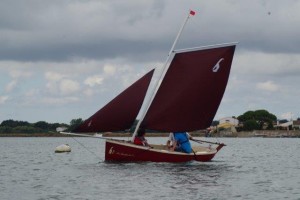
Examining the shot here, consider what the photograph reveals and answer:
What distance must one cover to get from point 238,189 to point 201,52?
603 inches

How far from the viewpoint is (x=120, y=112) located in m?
52.6

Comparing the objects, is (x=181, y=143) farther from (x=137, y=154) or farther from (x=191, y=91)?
(x=191, y=91)

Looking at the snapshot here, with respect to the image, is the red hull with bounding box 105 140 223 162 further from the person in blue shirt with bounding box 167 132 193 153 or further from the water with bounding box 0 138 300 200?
the person in blue shirt with bounding box 167 132 193 153

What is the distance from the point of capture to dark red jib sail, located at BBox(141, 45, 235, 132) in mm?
52500

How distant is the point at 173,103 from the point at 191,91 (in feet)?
5.38

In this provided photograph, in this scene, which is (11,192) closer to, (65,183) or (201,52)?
(65,183)

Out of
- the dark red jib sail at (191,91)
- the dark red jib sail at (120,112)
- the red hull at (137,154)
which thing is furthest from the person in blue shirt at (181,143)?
the dark red jib sail at (120,112)

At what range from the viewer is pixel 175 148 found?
54438 mm

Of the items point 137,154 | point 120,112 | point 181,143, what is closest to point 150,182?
point 137,154

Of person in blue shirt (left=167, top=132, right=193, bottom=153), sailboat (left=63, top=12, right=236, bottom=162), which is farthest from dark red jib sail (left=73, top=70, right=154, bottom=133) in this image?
person in blue shirt (left=167, top=132, right=193, bottom=153)

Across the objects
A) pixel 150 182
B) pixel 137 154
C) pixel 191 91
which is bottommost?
pixel 150 182

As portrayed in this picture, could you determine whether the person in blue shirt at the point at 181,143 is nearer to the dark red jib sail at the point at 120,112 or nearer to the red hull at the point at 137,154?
the red hull at the point at 137,154

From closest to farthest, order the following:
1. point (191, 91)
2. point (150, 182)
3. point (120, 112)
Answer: point (150, 182), point (120, 112), point (191, 91)

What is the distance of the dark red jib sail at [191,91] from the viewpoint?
52.5m
